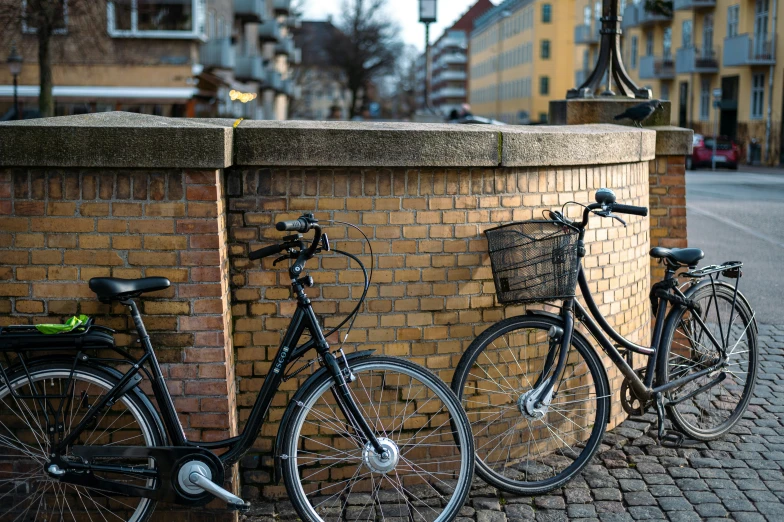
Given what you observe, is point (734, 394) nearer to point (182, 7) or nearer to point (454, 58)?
point (182, 7)

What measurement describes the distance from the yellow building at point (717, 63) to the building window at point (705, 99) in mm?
52

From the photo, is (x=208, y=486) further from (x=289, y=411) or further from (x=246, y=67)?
(x=246, y=67)

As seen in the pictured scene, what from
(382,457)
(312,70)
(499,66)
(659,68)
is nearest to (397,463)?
(382,457)

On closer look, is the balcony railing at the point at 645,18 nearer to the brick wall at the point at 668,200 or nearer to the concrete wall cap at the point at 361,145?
the brick wall at the point at 668,200

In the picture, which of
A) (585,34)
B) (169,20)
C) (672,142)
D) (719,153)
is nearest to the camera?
(672,142)

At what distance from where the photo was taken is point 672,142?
702 centimetres

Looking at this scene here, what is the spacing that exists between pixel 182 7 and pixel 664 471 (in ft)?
112

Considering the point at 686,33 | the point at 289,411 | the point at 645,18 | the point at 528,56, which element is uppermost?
the point at 528,56

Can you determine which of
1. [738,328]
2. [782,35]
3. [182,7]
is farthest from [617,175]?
[782,35]

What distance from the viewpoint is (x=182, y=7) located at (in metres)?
36.7

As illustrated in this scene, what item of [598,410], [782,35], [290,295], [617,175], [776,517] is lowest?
[776,517]

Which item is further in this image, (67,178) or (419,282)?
(419,282)

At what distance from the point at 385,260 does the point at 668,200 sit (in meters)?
3.02

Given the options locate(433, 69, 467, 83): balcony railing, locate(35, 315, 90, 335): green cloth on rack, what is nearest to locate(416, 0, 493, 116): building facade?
locate(433, 69, 467, 83): balcony railing
